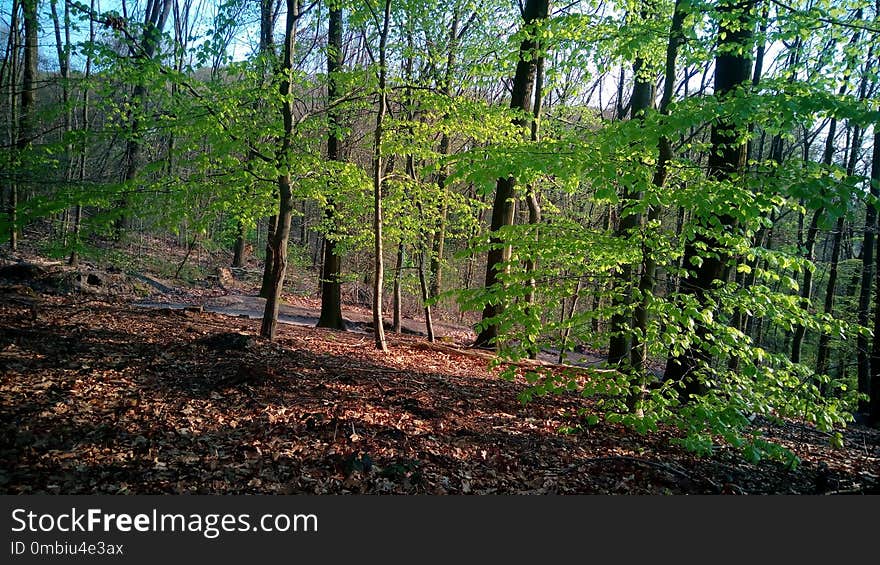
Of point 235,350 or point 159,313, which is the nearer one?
point 235,350

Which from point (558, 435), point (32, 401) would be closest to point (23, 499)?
point (32, 401)

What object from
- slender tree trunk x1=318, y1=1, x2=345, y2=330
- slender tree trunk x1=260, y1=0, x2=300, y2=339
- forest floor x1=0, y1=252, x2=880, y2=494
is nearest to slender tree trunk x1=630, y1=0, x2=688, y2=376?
forest floor x1=0, y1=252, x2=880, y2=494

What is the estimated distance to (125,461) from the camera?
3783 mm

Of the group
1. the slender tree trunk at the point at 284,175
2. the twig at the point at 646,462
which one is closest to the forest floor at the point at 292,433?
the twig at the point at 646,462

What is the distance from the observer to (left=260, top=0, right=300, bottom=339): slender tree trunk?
292 inches

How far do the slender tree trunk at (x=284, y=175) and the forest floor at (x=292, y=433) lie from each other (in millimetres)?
788

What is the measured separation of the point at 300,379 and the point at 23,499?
3.42 m

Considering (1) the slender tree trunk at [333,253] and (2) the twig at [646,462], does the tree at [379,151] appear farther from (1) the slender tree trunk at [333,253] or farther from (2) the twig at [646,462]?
(2) the twig at [646,462]

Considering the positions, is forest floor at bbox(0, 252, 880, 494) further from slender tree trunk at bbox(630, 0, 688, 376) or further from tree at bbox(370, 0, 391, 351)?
tree at bbox(370, 0, 391, 351)

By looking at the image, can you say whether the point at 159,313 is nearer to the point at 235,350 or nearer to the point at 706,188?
the point at 235,350

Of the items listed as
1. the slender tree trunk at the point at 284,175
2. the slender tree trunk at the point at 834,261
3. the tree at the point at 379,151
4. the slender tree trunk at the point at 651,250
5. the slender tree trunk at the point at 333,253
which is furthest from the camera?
the slender tree trunk at the point at 834,261

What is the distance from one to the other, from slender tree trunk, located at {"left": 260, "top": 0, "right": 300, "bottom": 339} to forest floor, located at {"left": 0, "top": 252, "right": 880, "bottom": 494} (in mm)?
788

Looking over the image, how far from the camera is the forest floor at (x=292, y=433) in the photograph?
3840 mm

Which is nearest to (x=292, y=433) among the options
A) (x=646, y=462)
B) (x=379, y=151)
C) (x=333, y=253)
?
(x=646, y=462)
